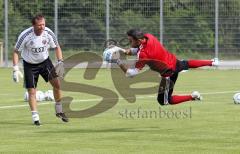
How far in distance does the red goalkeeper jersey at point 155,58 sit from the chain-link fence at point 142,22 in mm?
24599

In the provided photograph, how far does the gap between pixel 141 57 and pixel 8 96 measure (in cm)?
920

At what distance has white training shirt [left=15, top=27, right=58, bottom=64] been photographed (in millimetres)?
16453

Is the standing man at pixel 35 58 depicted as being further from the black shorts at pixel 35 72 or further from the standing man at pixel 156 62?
the standing man at pixel 156 62

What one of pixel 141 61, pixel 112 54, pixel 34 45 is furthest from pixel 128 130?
pixel 34 45

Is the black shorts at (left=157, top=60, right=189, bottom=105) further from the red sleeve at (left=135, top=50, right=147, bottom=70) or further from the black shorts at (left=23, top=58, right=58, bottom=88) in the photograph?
the black shorts at (left=23, top=58, right=58, bottom=88)

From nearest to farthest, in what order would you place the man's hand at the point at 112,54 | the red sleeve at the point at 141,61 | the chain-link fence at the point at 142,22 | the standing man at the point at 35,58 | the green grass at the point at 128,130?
the green grass at the point at 128,130
the red sleeve at the point at 141,61
the man's hand at the point at 112,54
the standing man at the point at 35,58
the chain-link fence at the point at 142,22

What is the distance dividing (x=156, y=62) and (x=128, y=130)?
1.74 m

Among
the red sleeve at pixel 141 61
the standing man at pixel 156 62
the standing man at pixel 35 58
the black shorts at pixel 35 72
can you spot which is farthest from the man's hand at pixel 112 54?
the black shorts at pixel 35 72

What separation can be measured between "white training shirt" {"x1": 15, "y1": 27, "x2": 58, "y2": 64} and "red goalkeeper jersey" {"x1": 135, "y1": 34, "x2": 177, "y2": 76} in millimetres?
2133

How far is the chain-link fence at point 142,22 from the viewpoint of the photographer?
137 feet

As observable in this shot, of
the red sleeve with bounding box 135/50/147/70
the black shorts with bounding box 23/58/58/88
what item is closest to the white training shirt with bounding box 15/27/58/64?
the black shorts with bounding box 23/58/58/88

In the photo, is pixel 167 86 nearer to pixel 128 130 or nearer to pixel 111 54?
pixel 111 54

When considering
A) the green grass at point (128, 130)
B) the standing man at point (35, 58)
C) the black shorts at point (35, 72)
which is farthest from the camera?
the black shorts at point (35, 72)

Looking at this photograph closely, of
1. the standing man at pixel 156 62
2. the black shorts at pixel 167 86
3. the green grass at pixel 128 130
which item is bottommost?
the green grass at pixel 128 130
